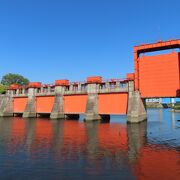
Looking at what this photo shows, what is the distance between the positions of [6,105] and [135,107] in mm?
51484

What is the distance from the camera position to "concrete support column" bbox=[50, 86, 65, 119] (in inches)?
2712

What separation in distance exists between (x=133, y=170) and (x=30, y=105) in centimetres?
6453

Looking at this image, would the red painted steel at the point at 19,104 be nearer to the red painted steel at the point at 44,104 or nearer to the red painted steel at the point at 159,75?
the red painted steel at the point at 44,104

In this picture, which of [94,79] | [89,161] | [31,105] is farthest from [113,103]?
[89,161]

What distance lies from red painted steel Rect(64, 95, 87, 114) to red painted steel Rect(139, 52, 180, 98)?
58.8ft

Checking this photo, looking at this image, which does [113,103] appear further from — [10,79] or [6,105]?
[10,79]

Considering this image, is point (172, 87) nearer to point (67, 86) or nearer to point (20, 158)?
point (67, 86)

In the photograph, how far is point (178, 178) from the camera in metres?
15.5

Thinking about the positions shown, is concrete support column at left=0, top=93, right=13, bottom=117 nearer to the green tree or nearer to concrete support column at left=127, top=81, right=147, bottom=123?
concrete support column at left=127, top=81, right=147, bottom=123

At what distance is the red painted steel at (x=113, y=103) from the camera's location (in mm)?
58656

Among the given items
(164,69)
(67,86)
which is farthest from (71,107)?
(164,69)

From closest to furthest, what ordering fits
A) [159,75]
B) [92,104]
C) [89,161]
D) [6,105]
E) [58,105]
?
[89,161], [159,75], [92,104], [58,105], [6,105]

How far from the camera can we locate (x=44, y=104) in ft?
252

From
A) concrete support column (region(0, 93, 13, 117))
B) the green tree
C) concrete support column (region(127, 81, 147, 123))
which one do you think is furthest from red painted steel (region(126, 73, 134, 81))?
the green tree
